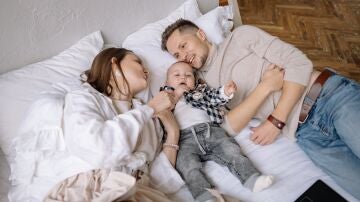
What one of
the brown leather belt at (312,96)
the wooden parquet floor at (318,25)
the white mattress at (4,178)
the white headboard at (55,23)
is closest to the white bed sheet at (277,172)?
the brown leather belt at (312,96)

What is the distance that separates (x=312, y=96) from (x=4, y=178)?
4.10 feet

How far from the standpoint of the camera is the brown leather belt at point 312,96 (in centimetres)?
136

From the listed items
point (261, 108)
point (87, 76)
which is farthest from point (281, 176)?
point (87, 76)

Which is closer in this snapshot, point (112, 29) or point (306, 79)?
point (306, 79)

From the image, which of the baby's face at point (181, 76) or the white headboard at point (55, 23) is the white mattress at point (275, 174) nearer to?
the baby's face at point (181, 76)

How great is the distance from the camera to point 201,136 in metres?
1.32

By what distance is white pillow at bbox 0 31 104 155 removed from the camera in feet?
4.10

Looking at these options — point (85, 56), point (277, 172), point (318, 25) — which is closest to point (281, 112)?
point (277, 172)

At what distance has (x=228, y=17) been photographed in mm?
1773

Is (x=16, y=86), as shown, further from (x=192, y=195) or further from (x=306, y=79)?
(x=306, y=79)

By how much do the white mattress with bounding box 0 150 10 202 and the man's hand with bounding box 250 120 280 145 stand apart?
96 cm

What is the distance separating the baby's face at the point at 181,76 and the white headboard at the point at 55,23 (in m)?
0.41

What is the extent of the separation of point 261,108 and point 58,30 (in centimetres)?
94

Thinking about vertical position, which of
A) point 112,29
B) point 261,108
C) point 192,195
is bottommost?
point 192,195
